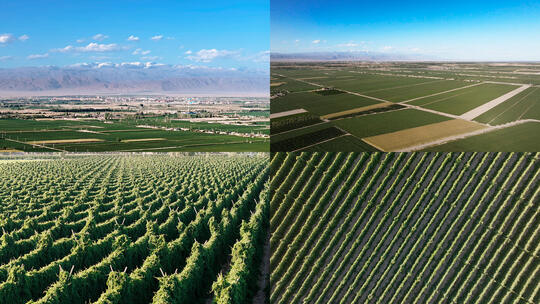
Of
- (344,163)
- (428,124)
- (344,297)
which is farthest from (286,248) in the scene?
(428,124)

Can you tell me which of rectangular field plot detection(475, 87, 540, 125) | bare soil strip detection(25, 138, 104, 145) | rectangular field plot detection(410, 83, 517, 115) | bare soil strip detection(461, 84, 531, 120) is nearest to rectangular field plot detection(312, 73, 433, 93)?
rectangular field plot detection(410, 83, 517, 115)

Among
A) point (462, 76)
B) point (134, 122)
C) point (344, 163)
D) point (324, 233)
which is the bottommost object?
point (134, 122)

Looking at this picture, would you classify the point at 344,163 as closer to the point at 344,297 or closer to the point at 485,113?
the point at 344,297

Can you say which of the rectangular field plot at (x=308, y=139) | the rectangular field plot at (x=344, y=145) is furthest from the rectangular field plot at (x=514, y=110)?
the rectangular field plot at (x=308, y=139)

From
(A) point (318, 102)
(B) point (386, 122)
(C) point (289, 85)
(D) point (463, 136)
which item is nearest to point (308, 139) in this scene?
(B) point (386, 122)

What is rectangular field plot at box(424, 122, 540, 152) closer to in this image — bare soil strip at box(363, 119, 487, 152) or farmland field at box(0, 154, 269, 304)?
bare soil strip at box(363, 119, 487, 152)
